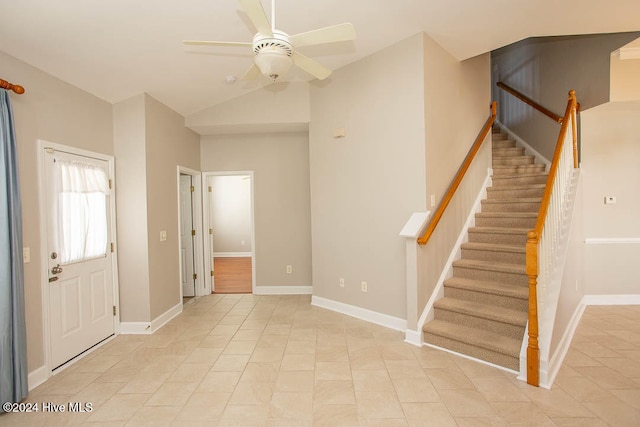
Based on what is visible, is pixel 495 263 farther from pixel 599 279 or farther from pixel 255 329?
pixel 255 329

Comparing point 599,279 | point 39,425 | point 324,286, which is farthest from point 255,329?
point 599,279

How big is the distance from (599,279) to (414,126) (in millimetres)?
3673

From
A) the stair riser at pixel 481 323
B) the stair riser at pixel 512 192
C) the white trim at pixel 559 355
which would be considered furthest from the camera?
the stair riser at pixel 512 192

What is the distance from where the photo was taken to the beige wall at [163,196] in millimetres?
3873

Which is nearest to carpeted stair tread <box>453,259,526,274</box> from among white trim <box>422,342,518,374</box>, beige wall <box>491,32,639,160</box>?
white trim <box>422,342,518,374</box>

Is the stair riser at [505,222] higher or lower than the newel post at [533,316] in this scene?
higher

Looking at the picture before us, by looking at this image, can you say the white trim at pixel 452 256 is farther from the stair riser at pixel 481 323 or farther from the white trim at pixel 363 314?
the white trim at pixel 363 314

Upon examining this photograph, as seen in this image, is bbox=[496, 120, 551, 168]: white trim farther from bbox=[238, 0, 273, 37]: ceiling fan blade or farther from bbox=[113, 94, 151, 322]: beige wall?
bbox=[113, 94, 151, 322]: beige wall

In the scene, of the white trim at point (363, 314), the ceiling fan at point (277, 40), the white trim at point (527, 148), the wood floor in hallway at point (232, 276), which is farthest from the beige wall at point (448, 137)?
the wood floor in hallway at point (232, 276)

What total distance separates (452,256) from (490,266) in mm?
475

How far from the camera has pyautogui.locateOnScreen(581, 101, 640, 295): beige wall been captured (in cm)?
447

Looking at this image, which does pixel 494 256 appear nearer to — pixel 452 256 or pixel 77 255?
pixel 452 256

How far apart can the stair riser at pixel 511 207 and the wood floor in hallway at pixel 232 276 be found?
408cm

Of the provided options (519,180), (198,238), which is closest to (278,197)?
(198,238)
